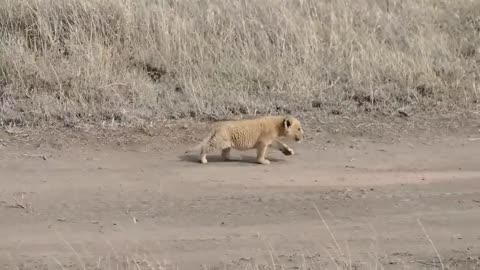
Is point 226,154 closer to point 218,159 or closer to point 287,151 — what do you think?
point 218,159

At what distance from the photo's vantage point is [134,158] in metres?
7.62

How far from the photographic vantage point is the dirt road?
17.6ft

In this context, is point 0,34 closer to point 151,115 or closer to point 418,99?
point 151,115

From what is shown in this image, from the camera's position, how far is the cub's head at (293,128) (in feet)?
25.4

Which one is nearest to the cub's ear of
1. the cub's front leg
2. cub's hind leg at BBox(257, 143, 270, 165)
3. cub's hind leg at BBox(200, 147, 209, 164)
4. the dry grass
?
the cub's front leg

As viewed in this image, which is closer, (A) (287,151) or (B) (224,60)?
(A) (287,151)

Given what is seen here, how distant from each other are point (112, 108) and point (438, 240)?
4.08 meters

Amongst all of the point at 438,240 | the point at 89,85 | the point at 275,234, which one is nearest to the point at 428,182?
the point at 438,240

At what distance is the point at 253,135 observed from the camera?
762 centimetres

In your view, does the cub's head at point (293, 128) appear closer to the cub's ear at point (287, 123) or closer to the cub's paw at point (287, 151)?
the cub's ear at point (287, 123)

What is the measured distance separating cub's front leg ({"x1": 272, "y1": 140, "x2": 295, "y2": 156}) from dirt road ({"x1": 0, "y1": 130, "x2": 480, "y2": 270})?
0.09 meters

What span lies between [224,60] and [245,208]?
3.49 metres

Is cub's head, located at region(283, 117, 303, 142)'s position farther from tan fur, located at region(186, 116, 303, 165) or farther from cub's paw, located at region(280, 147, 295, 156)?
cub's paw, located at region(280, 147, 295, 156)

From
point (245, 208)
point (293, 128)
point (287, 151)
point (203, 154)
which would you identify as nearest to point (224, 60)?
point (293, 128)
